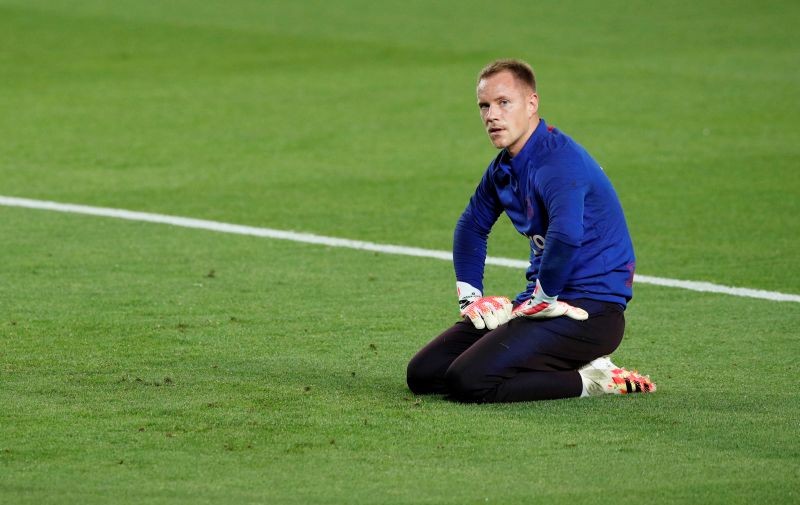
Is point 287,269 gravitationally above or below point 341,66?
below

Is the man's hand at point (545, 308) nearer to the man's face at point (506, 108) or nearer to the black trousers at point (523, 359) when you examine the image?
the black trousers at point (523, 359)

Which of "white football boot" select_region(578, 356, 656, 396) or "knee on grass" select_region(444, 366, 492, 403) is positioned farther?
"white football boot" select_region(578, 356, 656, 396)

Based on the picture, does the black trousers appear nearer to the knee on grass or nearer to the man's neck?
the knee on grass

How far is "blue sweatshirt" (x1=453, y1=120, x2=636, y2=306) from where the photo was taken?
722 cm

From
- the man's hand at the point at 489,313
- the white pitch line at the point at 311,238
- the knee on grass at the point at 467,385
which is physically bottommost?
the knee on grass at the point at 467,385

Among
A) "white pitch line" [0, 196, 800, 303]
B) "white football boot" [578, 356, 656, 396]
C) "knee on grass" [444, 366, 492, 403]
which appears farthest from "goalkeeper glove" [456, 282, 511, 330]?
"white pitch line" [0, 196, 800, 303]

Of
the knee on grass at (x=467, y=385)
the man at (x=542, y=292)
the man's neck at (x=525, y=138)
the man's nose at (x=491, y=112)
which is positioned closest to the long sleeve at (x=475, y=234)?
the man at (x=542, y=292)

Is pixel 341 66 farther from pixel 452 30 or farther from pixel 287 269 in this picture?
pixel 287 269

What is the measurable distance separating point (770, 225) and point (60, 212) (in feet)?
19.6

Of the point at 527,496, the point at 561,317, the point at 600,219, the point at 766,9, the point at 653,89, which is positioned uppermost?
the point at 766,9

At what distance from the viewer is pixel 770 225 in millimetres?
12859

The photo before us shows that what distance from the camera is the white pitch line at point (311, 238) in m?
10.4

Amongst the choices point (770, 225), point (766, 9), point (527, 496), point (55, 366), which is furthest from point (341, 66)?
point (527, 496)

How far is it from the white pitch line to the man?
2.95 m
